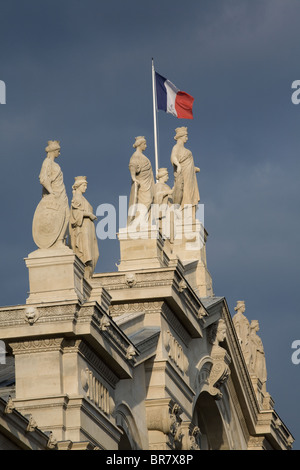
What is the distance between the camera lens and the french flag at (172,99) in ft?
223

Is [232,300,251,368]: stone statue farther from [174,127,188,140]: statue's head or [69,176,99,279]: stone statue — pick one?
[69,176,99,279]: stone statue

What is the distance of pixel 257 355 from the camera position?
2847 inches

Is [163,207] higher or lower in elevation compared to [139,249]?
higher

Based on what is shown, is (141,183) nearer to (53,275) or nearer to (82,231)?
(82,231)

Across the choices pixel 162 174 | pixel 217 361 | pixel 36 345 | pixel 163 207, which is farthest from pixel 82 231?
pixel 217 361

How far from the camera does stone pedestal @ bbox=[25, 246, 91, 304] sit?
4678 cm

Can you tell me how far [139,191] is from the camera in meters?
55.8

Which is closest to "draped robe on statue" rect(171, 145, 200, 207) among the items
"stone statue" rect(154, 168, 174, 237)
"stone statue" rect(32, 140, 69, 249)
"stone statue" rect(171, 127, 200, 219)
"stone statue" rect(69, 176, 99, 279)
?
"stone statue" rect(171, 127, 200, 219)

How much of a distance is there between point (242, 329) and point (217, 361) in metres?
9.45

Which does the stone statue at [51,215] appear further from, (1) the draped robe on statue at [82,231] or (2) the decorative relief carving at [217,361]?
(2) the decorative relief carving at [217,361]

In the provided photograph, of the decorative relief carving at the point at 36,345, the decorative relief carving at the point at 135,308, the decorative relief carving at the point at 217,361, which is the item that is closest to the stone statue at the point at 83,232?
the decorative relief carving at the point at 135,308

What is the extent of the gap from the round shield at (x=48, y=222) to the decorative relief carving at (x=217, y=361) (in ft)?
50.4
